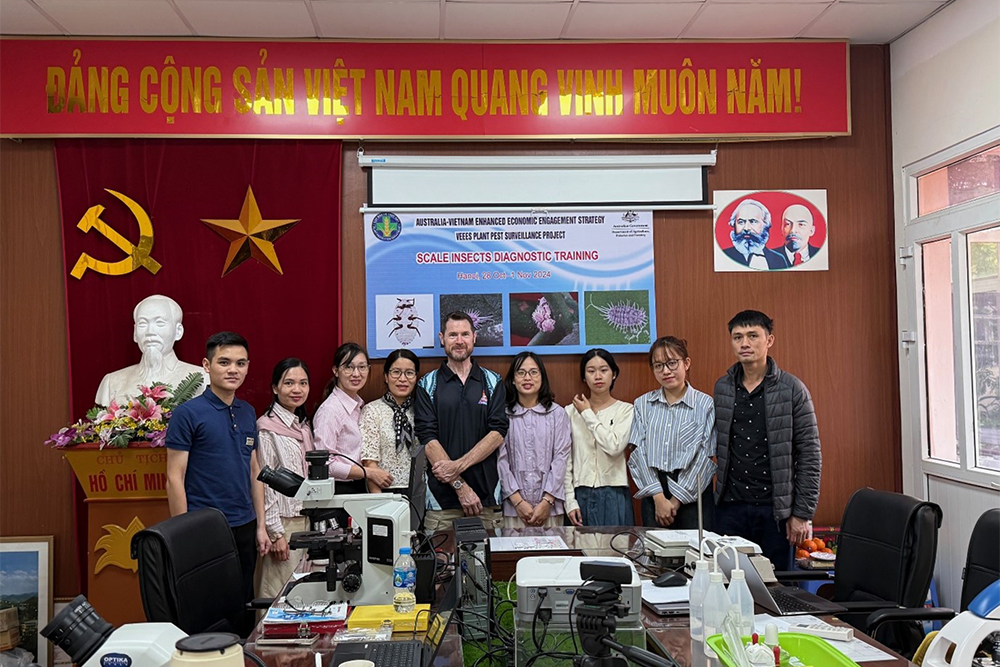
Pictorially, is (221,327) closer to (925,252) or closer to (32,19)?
(32,19)

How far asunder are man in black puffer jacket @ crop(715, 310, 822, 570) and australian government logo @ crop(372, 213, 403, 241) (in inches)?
80.1

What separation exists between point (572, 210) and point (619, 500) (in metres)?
1.75

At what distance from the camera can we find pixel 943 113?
4340 millimetres

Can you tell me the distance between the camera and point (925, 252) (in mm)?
4621

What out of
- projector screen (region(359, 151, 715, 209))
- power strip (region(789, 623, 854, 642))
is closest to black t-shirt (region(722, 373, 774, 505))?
projector screen (region(359, 151, 715, 209))

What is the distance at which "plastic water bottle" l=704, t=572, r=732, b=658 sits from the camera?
187 cm

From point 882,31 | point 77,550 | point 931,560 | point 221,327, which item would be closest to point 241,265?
point 221,327

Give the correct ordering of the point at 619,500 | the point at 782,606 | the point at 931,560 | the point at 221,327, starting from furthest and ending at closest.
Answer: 1. the point at 221,327
2. the point at 619,500
3. the point at 931,560
4. the point at 782,606

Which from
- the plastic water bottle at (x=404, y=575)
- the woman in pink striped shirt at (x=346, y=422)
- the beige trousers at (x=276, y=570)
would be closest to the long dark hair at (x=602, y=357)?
the woman in pink striped shirt at (x=346, y=422)

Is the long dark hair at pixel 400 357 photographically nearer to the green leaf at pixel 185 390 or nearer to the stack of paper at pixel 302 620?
the green leaf at pixel 185 390

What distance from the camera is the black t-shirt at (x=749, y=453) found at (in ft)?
12.8

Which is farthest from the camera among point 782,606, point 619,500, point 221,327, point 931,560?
point 221,327

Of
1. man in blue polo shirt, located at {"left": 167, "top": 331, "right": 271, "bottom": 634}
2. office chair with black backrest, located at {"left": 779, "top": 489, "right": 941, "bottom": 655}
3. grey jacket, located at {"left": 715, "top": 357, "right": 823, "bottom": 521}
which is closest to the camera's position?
office chair with black backrest, located at {"left": 779, "top": 489, "right": 941, "bottom": 655}

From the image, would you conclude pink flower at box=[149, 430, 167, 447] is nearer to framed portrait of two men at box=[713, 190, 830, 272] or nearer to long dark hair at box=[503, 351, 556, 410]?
long dark hair at box=[503, 351, 556, 410]
